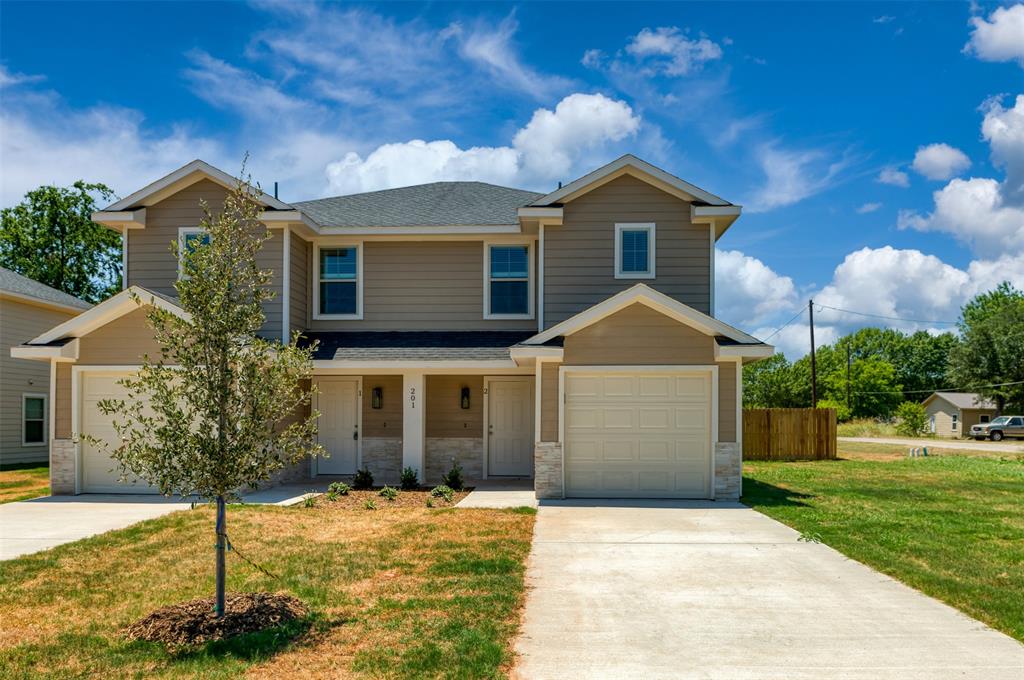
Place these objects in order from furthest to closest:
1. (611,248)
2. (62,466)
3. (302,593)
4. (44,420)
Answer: (44,420)
(611,248)
(62,466)
(302,593)

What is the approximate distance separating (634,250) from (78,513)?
11.0 m

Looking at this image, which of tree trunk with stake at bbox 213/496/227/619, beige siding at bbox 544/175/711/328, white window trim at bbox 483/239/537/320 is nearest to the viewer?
tree trunk with stake at bbox 213/496/227/619

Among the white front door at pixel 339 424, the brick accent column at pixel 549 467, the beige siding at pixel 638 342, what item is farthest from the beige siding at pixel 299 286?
the beige siding at pixel 638 342

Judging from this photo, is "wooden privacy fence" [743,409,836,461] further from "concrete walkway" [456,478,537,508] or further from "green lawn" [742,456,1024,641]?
"concrete walkway" [456,478,537,508]

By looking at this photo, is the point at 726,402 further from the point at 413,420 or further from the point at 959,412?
the point at 959,412

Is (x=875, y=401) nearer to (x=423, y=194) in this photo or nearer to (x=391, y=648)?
(x=423, y=194)

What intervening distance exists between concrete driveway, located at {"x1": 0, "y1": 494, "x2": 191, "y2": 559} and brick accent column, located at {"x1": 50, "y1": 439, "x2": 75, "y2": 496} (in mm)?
257

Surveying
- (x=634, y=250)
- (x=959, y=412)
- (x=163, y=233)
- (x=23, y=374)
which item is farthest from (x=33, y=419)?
(x=959, y=412)

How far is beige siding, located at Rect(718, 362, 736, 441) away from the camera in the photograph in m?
12.5

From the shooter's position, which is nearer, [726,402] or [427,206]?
[726,402]

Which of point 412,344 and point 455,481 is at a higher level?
point 412,344

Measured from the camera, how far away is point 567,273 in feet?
49.1

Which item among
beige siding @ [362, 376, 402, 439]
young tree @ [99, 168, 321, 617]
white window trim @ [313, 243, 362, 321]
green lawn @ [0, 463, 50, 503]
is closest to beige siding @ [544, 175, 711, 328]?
beige siding @ [362, 376, 402, 439]

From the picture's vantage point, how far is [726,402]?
40.9 feet
